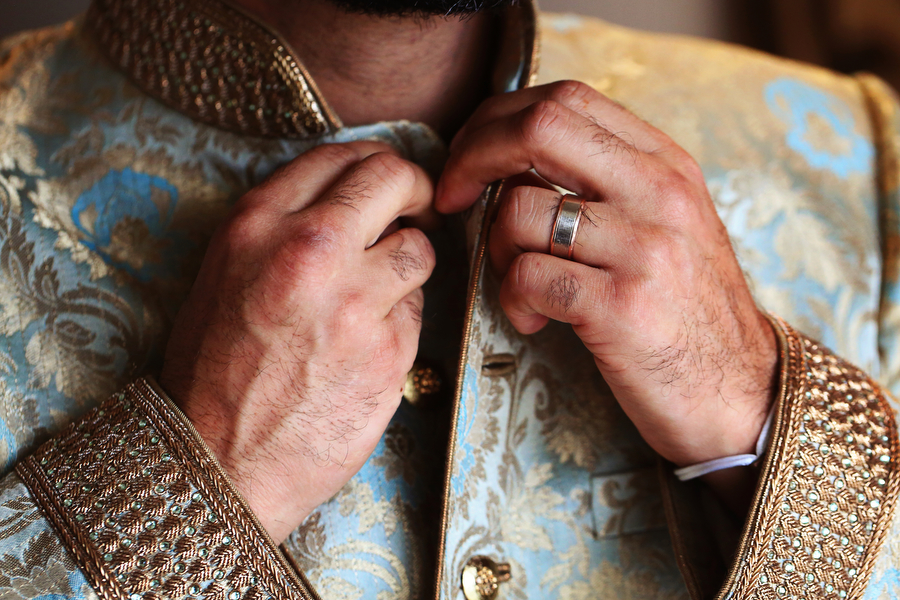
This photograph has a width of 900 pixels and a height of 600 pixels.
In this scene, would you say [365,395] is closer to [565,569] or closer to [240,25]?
[565,569]

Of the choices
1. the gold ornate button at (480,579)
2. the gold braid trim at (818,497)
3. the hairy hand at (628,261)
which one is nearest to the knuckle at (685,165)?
the hairy hand at (628,261)

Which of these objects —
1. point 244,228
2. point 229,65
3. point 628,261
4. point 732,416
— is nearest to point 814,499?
point 732,416

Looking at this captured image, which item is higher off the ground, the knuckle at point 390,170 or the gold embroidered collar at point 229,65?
the gold embroidered collar at point 229,65

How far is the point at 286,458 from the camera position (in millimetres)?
653

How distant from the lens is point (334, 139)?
80 cm

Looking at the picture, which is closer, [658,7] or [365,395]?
[365,395]

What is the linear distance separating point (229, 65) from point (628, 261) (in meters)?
0.51

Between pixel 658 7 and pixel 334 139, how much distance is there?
56.7 inches

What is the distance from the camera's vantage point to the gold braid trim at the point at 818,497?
2.18 ft

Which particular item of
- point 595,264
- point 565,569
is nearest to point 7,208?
point 595,264

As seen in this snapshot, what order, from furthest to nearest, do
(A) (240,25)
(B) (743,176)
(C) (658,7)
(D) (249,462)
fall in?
(C) (658,7)
(B) (743,176)
(A) (240,25)
(D) (249,462)

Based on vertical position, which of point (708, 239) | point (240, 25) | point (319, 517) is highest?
point (240, 25)

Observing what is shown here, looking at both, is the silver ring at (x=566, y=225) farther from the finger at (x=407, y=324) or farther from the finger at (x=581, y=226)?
the finger at (x=407, y=324)

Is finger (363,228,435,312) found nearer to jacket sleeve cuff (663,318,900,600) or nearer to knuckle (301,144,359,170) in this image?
knuckle (301,144,359,170)
